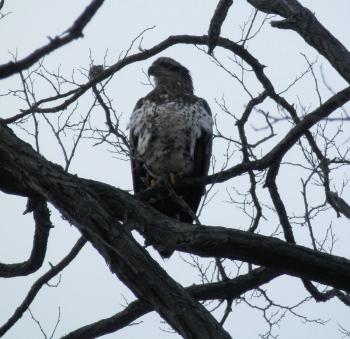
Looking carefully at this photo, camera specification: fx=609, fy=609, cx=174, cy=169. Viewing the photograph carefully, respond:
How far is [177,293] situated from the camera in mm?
2492

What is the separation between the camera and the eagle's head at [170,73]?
5677 millimetres

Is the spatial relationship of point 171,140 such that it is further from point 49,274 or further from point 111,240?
point 111,240

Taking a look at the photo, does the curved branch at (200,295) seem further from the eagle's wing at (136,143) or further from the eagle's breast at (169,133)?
the eagle's wing at (136,143)

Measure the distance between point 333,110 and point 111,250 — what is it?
155 cm

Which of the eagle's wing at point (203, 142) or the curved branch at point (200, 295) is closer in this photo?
the curved branch at point (200, 295)

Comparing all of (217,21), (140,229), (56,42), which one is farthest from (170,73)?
(56,42)

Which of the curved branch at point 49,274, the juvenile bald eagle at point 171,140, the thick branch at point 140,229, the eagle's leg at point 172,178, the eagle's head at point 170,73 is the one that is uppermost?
the eagle's head at point 170,73

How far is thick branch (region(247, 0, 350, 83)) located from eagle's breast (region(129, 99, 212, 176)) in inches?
65.8

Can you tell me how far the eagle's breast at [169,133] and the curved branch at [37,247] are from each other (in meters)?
1.52

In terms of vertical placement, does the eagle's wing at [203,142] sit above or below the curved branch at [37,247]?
above

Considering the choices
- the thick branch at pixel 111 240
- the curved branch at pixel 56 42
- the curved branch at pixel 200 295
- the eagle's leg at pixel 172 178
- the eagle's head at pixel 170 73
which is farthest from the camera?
the eagle's head at pixel 170 73

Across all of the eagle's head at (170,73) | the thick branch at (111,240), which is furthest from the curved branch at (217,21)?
the eagle's head at (170,73)

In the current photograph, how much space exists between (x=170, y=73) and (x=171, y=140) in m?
0.98

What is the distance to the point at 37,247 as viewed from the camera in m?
3.77
